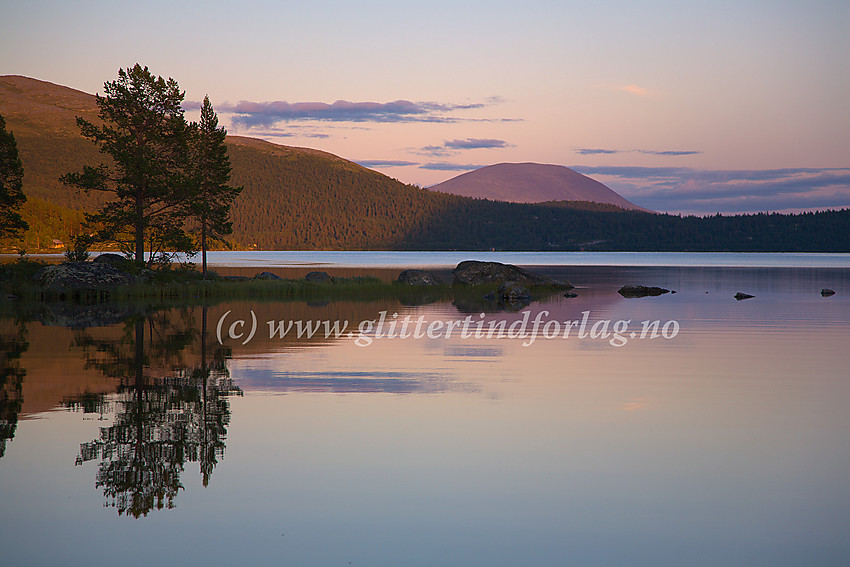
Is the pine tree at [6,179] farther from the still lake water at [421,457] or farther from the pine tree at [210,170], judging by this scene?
the still lake water at [421,457]

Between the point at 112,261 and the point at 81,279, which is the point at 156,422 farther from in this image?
the point at 112,261

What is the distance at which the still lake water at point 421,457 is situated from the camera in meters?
7.53

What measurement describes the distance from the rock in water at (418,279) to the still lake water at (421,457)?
1402 inches

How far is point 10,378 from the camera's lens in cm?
1648

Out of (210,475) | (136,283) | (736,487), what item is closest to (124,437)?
(210,475)

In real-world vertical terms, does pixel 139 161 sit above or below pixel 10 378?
above

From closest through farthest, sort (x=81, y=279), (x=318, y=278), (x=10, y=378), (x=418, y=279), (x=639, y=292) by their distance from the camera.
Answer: (x=10, y=378) → (x=81, y=279) → (x=639, y=292) → (x=318, y=278) → (x=418, y=279)

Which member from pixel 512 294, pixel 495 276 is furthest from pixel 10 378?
pixel 495 276

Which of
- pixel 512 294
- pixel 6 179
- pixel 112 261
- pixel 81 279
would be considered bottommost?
pixel 512 294

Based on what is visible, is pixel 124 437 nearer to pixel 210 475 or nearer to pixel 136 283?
pixel 210 475

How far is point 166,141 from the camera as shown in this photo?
4988 cm

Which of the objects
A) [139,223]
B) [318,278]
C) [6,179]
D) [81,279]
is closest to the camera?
[81,279]

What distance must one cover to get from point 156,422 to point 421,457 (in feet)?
14.7

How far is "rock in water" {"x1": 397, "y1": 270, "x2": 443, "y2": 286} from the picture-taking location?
57.6 metres
